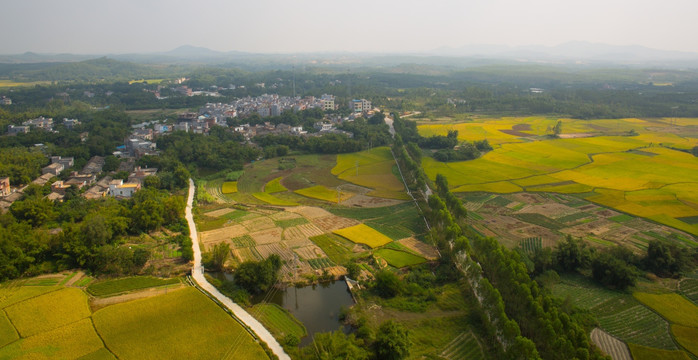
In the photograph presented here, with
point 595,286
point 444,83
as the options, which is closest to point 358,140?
point 595,286

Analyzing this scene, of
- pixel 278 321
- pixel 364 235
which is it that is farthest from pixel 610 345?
pixel 364 235

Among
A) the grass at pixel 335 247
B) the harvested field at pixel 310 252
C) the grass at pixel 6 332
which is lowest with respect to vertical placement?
the harvested field at pixel 310 252

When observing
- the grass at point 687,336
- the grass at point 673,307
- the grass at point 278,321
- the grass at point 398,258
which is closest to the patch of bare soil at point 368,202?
the grass at point 398,258

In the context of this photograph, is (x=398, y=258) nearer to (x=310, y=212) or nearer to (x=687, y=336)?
(x=310, y=212)

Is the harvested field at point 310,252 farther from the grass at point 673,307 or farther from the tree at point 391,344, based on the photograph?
the grass at point 673,307

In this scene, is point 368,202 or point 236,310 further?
point 368,202

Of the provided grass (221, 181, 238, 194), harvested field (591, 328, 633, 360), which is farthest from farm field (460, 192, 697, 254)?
grass (221, 181, 238, 194)

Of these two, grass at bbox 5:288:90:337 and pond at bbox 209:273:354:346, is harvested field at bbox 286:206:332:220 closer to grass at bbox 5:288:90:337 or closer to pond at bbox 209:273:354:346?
pond at bbox 209:273:354:346
